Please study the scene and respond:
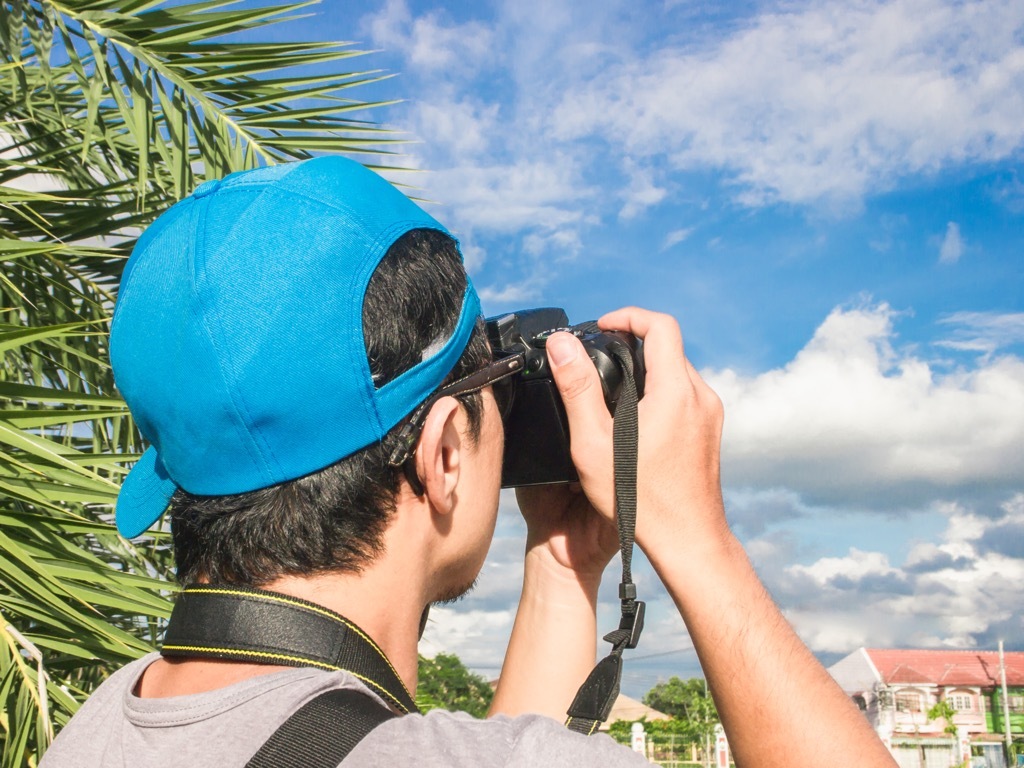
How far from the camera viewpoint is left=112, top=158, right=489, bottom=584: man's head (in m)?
0.91

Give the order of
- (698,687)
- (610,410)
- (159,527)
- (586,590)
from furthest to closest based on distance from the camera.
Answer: (698,687)
(159,527)
(586,590)
(610,410)

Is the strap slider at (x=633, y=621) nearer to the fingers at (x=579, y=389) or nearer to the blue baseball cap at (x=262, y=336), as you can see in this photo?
the fingers at (x=579, y=389)

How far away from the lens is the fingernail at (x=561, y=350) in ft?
3.70

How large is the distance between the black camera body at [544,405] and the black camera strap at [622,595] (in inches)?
2.0

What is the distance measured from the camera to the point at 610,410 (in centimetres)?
116

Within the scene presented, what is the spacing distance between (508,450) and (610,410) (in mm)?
171

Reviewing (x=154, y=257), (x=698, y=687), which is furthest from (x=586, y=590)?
(x=698, y=687)

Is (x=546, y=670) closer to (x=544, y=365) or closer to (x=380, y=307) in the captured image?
(x=544, y=365)

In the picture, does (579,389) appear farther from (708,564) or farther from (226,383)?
(226,383)

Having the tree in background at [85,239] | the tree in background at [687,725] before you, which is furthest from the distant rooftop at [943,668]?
the tree in background at [85,239]

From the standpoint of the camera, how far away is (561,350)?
114 cm

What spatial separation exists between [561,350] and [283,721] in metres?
0.55

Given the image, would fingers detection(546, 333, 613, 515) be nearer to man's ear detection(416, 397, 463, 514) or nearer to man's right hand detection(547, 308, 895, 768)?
man's right hand detection(547, 308, 895, 768)

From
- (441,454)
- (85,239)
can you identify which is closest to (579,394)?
(441,454)
